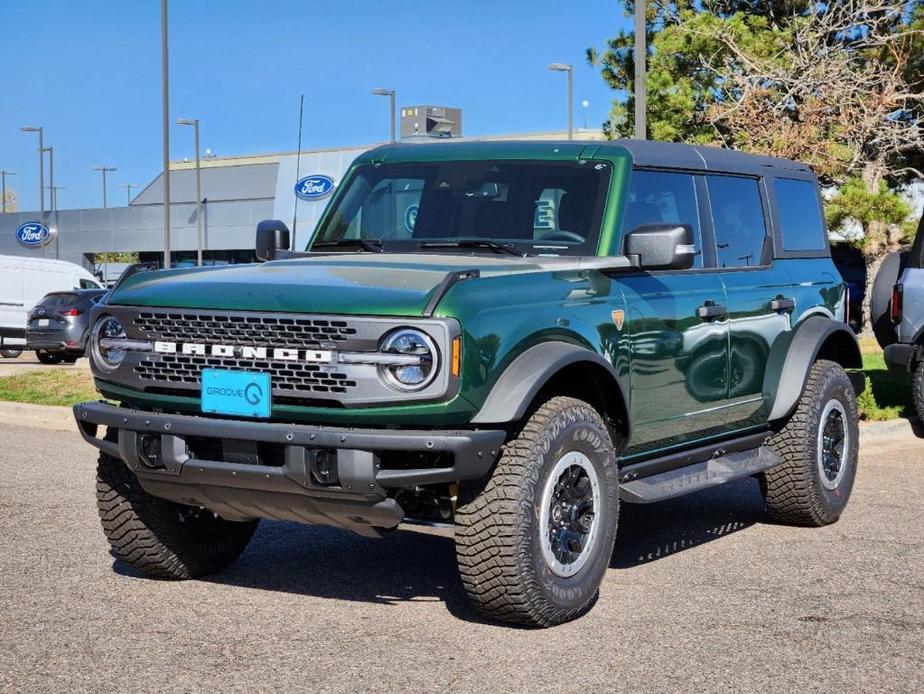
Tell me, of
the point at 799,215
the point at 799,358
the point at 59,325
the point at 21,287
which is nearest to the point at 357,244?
the point at 799,358

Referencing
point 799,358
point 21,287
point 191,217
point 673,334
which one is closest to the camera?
point 673,334

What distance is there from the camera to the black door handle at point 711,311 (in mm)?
7085

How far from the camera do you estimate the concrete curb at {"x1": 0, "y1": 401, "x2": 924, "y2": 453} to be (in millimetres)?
11859

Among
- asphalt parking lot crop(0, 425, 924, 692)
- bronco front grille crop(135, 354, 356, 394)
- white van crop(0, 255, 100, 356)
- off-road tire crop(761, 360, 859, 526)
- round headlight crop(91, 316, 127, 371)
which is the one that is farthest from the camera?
white van crop(0, 255, 100, 356)

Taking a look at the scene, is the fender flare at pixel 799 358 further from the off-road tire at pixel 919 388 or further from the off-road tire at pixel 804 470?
the off-road tire at pixel 919 388

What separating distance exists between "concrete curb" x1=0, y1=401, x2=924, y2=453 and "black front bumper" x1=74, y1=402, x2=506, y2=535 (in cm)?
708

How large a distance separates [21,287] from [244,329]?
22.2 metres

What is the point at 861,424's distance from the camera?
39.4 ft

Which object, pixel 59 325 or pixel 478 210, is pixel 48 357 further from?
pixel 478 210

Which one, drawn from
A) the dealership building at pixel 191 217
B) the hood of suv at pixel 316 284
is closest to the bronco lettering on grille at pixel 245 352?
the hood of suv at pixel 316 284

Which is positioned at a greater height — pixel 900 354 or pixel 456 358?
pixel 456 358

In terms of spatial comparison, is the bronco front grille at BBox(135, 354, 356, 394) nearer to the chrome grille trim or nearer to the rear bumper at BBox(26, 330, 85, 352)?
the chrome grille trim

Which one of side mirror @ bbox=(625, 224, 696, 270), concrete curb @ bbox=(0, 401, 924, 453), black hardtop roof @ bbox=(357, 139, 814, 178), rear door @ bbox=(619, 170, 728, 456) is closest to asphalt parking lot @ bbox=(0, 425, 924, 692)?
rear door @ bbox=(619, 170, 728, 456)

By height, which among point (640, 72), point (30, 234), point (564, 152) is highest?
point (640, 72)
